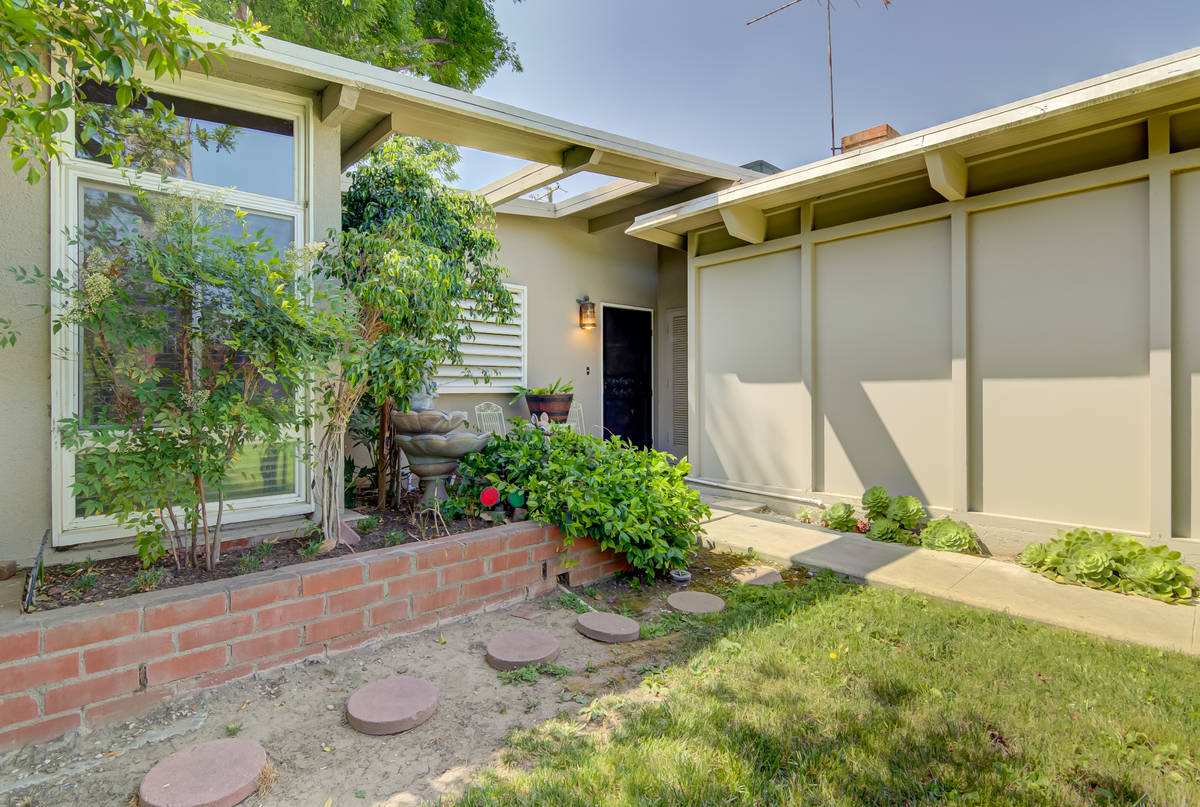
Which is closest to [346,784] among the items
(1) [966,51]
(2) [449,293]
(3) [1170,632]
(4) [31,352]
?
(2) [449,293]

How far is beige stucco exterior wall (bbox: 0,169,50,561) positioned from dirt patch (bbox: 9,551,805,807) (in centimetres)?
141

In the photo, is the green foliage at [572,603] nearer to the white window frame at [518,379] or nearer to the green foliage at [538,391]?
the green foliage at [538,391]

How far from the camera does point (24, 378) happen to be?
2.58 meters

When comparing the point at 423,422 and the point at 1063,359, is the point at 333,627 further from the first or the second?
the point at 1063,359

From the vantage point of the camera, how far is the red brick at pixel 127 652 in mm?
1756

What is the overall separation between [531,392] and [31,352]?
367 centimetres

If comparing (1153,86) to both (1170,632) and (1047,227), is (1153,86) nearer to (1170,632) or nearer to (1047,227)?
(1047,227)

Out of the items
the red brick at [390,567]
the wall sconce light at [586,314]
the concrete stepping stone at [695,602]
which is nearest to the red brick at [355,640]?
the red brick at [390,567]

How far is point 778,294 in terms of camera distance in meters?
4.89

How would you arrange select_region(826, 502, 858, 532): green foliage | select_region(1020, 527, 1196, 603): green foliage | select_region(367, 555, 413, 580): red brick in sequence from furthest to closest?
1. select_region(826, 502, 858, 532): green foliage
2. select_region(1020, 527, 1196, 603): green foliage
3. select_region(367, 555, 413, 580): red brick

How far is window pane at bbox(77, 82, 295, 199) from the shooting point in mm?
2818

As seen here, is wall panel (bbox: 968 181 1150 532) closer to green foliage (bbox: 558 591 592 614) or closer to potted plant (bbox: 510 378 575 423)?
green foliage (bbox: 558 591 592 614)

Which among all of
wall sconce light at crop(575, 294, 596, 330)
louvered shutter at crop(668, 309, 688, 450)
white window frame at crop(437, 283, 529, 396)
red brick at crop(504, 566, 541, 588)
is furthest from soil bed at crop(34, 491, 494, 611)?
louvered shutter at crop(668, 309, 688, 450)

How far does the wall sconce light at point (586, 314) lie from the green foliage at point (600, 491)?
304 cm
